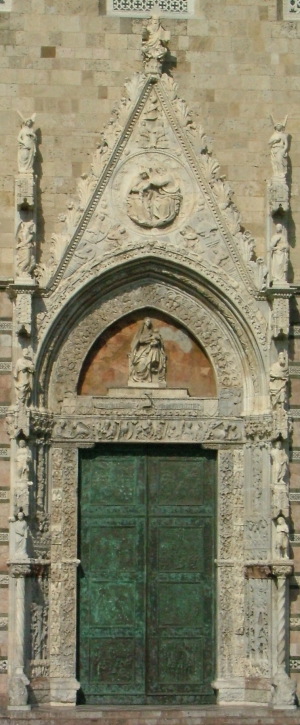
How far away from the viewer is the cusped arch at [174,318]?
17.5 meters

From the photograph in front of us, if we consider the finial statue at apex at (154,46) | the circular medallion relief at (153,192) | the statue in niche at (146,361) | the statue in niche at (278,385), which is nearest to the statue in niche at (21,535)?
the statue in niche at (146,361)

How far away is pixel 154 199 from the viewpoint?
17703 mm

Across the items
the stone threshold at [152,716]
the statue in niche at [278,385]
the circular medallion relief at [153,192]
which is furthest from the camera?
the circular medallion relief at [153,192]

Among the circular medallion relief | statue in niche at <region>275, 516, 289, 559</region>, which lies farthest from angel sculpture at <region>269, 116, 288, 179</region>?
statue in niche at <region>275, 516, 289, 559</region>

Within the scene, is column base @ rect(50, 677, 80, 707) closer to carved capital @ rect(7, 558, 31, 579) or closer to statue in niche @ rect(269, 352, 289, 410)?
carved capital @ rect(7, 558, 31, 579)

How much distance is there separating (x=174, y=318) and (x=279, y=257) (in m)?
1.30

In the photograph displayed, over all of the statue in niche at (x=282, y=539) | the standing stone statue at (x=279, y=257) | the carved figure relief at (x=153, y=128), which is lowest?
the statue in niche at (x=282, y=539)

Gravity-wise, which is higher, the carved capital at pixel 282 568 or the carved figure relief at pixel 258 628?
the carved capital at pixel 282 568

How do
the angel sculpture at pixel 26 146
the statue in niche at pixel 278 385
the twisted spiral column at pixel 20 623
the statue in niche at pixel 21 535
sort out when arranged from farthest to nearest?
the angel sculpture at pixel 26 146, the statue in niche at pixel 278 385, the statue in niche at pixel 21 535, the twisted spiral column at pixel 20 623

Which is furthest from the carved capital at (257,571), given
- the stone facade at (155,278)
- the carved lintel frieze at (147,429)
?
the carved lintel frieze at (147,429)

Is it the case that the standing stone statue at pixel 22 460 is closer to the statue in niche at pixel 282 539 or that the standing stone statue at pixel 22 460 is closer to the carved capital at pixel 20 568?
the carved capital at pixel 20 568

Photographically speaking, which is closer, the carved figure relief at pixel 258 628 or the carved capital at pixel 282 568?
the carved capital at pixel 282 568

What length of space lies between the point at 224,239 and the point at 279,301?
0.90 metres

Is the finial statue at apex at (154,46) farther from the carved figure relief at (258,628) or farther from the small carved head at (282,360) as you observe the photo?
the carved figure relief at (258,628)
